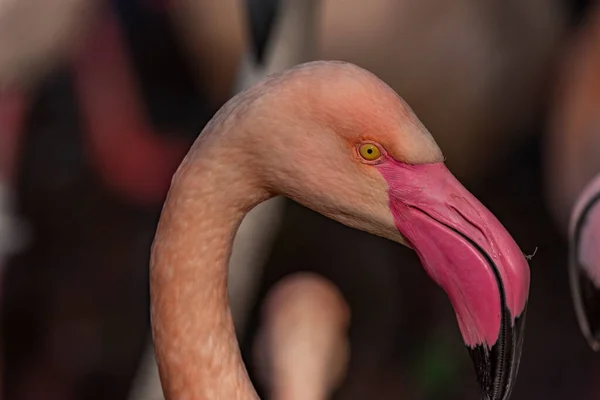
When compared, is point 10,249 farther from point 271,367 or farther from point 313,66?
point 313,66

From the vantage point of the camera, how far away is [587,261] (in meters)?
1.13

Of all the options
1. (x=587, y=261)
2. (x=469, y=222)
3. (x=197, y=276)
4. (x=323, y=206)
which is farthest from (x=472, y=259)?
(x=587, y=261)

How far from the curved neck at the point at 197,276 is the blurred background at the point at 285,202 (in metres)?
0.63

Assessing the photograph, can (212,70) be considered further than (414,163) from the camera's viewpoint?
Yes

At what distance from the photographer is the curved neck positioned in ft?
1.87

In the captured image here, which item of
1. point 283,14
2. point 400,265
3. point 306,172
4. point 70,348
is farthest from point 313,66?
point 70,348

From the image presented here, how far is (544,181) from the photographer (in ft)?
3.91

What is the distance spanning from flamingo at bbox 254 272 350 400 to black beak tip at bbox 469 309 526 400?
0.69m

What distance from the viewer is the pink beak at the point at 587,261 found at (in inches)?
43.9

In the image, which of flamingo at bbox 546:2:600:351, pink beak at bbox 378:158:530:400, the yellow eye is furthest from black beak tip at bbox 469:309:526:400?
flamingo at bbox 546:2:600:351

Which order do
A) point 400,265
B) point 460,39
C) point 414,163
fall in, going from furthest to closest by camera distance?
point 400,265
point 460,39
point 414,163

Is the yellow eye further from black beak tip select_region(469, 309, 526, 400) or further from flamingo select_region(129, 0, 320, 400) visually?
flamingo select_region(129, 0, 320, 400)

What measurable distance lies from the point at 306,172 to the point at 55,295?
0.95 m

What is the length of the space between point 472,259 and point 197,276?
0.25m
